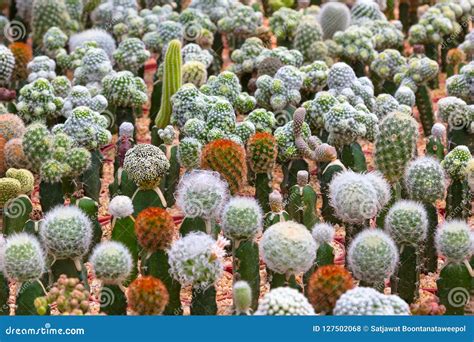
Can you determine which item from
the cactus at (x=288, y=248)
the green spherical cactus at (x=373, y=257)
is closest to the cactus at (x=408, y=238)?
the green spherical cactus at (x=373, y=257)

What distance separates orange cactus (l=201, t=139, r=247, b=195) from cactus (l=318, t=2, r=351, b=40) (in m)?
3.33

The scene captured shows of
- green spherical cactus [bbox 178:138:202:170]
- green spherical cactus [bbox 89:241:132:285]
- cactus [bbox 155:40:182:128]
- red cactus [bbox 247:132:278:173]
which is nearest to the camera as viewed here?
green spherical cactus [bbox 89:241:132:285]

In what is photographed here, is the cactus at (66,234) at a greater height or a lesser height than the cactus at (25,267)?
greater

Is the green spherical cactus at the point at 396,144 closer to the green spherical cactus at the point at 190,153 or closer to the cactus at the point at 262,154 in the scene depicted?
the cactus at the point at 262,154

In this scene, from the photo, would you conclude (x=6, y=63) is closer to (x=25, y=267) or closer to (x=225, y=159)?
(x=225, y=159)

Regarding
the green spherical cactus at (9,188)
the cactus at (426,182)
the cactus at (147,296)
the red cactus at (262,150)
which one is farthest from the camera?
the red cactus at (262,150)

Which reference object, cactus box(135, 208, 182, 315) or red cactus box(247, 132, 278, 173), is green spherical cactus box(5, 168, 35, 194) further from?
red cactus box(247, 132, 278, 173)

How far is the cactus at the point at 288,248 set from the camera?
6504mm

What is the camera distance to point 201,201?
22.9 ft

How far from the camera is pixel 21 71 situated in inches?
397

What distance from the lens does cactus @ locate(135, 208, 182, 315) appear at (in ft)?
22.2

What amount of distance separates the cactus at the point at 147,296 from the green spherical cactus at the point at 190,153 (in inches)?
66.9

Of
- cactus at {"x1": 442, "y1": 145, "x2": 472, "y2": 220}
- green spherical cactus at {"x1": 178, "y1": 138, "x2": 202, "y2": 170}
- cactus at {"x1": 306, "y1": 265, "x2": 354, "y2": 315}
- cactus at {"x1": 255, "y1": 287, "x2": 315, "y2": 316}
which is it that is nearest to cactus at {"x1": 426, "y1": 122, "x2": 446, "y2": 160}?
cactus at {"x1": 442, "y1": 145, "x2": 472, "y2": 220}

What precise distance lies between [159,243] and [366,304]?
135 centimetres
